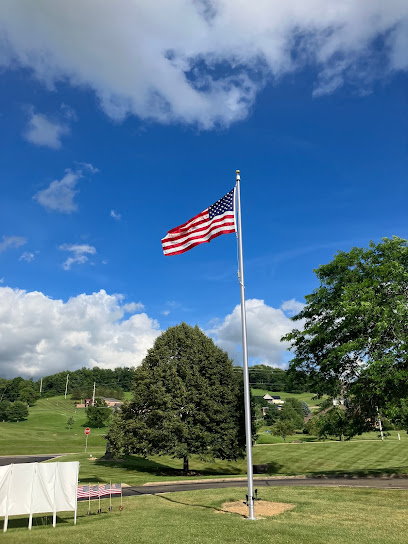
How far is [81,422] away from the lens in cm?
9975

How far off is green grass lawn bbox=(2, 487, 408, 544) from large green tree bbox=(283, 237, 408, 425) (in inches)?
251

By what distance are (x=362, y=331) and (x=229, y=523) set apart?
16.6 metres

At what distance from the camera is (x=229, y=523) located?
12.0 meters

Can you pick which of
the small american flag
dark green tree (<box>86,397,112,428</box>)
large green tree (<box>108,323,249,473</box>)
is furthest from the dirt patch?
dark green tree (<box>86,397,112,428</box>)

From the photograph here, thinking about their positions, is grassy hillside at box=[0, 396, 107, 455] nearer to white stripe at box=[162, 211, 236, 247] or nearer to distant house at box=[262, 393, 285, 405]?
white stripe at box=[162, 211, 236, 247]

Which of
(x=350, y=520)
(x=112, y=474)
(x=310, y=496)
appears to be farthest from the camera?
(x=112, y=474)

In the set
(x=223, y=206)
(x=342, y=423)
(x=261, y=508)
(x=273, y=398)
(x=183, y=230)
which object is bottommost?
(x=261, y=508)

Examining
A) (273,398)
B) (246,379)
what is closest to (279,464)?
(246,379)

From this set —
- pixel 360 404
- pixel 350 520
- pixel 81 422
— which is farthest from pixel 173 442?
pixel 81 422

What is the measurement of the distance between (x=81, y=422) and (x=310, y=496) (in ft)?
309

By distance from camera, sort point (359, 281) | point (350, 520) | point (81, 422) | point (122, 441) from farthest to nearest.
→ point (81, 422) → point (122, 441) → point (359, 281) → point (350, 520)

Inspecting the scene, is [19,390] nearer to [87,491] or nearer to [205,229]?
[87,491]

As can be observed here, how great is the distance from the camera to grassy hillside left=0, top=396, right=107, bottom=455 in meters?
59.7

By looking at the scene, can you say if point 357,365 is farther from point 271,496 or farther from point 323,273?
point 271,496
